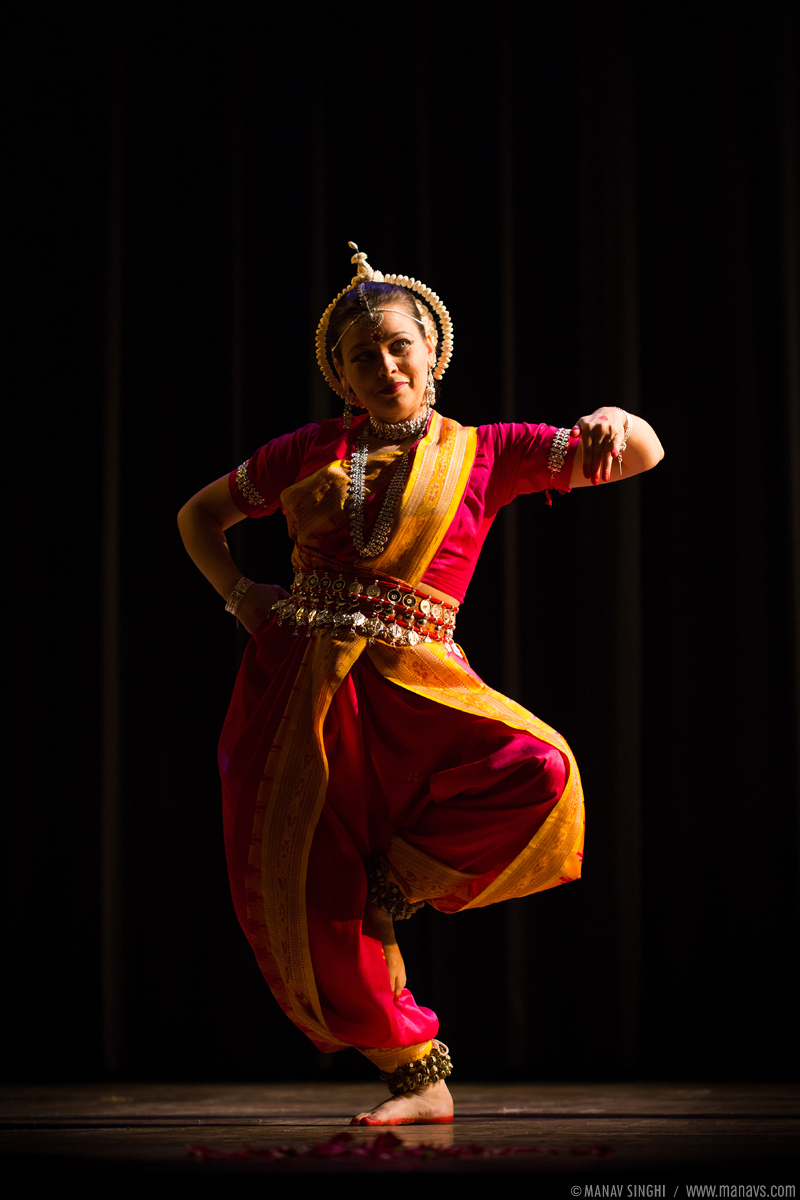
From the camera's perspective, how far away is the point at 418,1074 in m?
1.65

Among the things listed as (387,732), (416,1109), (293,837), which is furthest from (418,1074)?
(387,732)

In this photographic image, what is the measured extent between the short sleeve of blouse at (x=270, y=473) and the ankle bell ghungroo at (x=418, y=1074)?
918mm

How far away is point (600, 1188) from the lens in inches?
46.4

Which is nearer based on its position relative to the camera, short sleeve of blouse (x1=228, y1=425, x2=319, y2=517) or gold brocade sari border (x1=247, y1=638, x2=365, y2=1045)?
gold brocade sari border (x1=247, y1=638, x2=365, y2=1045)

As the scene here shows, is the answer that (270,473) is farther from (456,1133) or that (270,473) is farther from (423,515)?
(456,1133)

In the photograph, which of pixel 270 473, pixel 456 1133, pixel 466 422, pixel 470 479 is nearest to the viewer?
pixel 456 1133

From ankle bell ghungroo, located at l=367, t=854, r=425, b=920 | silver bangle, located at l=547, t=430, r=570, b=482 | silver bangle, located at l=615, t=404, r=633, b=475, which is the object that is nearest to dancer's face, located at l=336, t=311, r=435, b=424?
silver bangle, located at l=547, t=430, r=570, b=482

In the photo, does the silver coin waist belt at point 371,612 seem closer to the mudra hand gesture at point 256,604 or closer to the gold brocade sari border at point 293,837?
the gold brocade sari border at point 293,837

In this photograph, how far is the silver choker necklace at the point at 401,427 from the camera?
5.86ft

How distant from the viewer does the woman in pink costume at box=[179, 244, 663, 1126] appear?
1.62m

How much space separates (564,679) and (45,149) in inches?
72.4

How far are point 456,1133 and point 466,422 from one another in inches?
62.3

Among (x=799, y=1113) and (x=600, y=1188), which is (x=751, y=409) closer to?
(x=799, y=1113)

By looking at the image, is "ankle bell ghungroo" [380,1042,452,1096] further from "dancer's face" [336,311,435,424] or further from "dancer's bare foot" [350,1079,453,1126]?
"dancer's face" [336,311,435,424]
